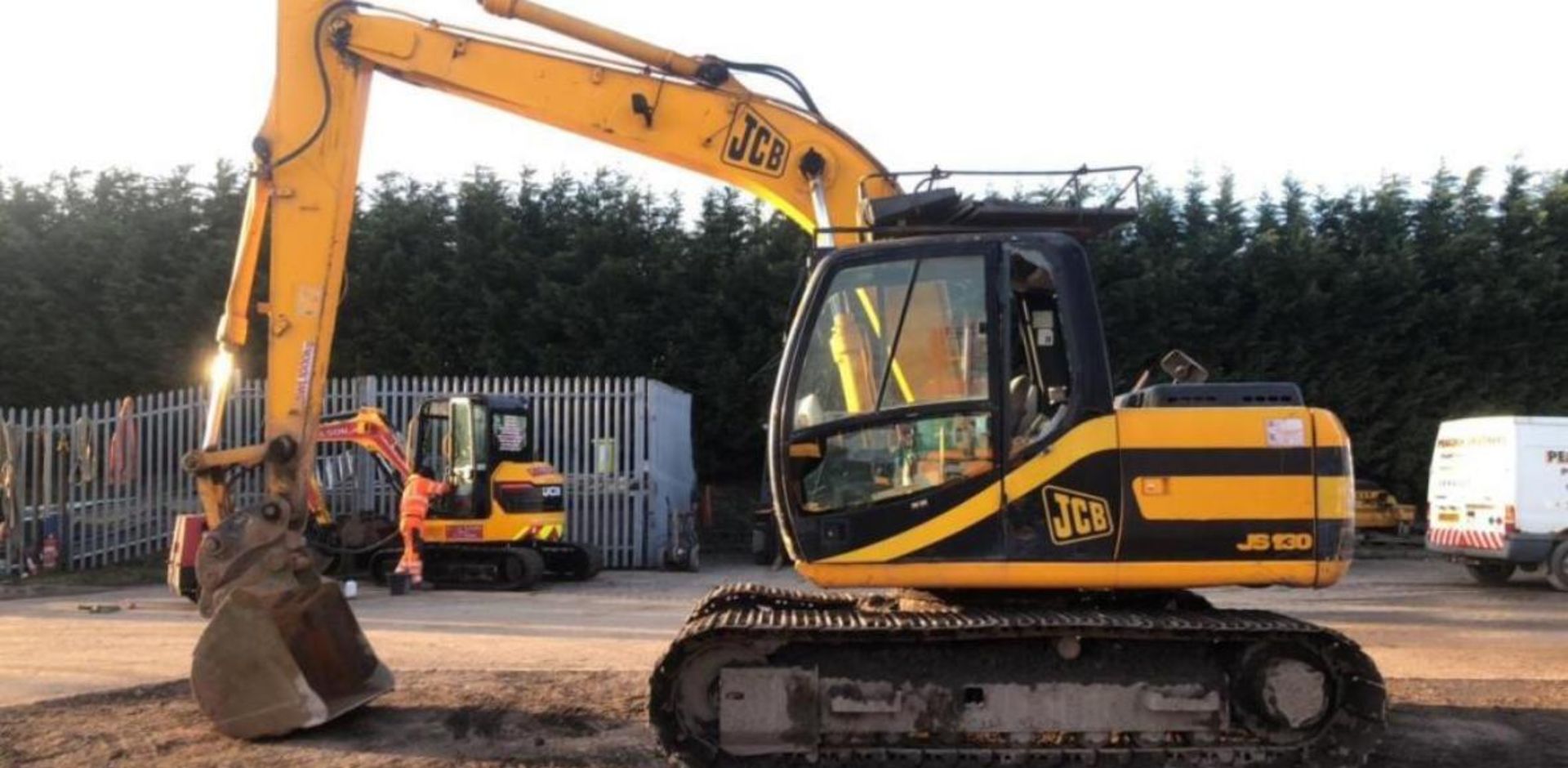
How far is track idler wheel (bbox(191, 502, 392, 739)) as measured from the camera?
6977 millimetres

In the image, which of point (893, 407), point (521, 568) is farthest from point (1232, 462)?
point (521, 568)

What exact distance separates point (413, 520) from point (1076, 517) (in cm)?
1069

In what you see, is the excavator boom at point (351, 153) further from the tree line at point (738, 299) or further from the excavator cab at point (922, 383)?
the tree line at point (738, 299)

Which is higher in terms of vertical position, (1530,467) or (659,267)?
(659,267)

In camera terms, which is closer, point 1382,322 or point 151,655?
point 151,655

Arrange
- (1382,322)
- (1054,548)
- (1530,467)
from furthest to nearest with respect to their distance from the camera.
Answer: (1382,322), (1530,467), (1054,548)

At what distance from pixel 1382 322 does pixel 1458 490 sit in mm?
5119

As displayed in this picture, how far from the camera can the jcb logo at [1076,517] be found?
19.9 feet

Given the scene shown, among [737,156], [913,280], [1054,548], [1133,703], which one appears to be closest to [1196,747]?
[1133,703]

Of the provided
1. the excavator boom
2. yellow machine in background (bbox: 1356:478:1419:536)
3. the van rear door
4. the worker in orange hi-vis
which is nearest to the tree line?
yellow machine in background (bbox: 1356:478:1419:536)

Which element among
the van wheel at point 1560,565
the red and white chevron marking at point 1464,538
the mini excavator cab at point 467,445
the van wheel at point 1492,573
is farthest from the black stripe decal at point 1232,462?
the van wheel at point 1492,573

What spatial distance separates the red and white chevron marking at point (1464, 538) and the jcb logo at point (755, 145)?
11845mm

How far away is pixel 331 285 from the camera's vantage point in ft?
26.9

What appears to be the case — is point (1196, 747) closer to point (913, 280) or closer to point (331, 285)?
point (913, 280)
